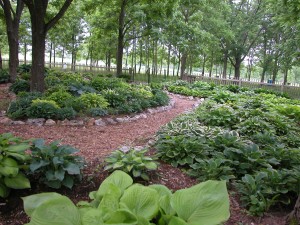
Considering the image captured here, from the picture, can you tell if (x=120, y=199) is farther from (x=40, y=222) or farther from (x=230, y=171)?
(x=230, y=171)

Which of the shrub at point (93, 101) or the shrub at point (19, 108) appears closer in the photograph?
the shrub at point (19, 108)

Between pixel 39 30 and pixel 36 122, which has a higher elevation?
pixel 39 30

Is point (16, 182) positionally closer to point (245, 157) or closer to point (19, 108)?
point (245, 157)

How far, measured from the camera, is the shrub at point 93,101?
23.3 ft

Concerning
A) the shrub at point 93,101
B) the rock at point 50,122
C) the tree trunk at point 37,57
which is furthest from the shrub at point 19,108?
the tree trunk at point 37,57

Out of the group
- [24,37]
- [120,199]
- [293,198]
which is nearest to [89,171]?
[120,199]

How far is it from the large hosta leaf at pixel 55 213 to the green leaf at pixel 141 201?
286 mm

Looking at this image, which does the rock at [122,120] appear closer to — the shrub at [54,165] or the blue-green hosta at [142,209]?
the shrub at [54,165]

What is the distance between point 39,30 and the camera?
7.92 metres

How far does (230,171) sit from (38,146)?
2394mm

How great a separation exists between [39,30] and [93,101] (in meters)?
2.88

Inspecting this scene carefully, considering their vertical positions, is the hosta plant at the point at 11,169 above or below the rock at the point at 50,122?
above

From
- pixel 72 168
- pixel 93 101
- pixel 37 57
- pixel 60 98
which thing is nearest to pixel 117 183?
pixel 72 168

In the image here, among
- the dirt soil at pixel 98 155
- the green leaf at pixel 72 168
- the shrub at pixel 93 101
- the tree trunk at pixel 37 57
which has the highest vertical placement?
the tree trunk at pixel 37 57
